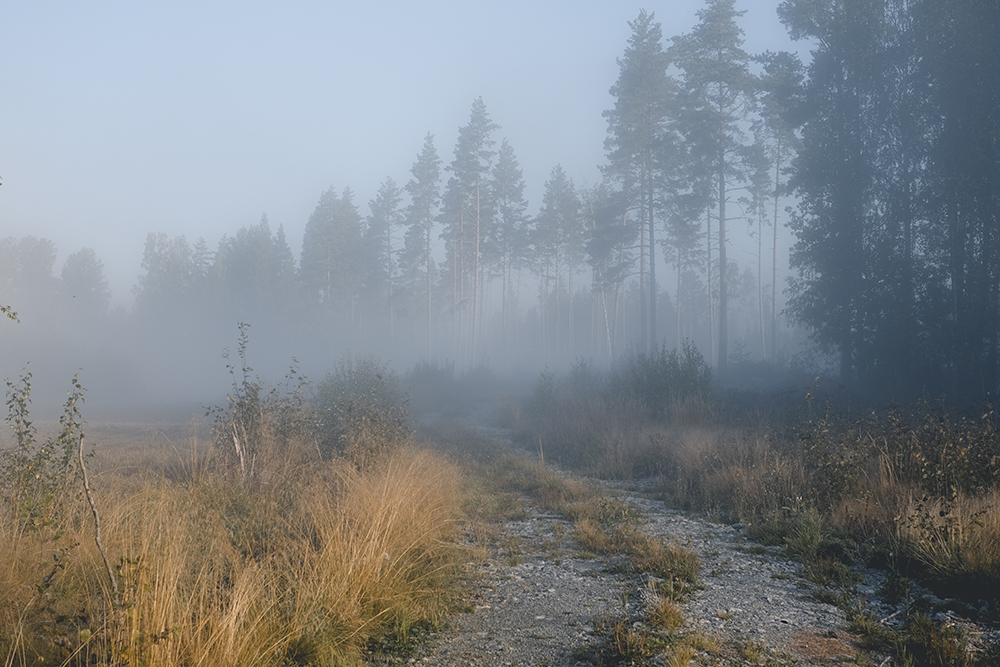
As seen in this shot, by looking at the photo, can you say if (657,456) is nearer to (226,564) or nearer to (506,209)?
(226,564)

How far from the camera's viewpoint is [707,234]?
109 ft

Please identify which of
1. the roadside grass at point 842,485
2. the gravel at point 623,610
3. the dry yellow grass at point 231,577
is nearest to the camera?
the dry yellow grass at point 231,577

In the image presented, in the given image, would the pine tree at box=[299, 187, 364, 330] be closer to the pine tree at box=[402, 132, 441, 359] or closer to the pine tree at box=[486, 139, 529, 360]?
the pine tree at box=[402, 132, 441, 359]

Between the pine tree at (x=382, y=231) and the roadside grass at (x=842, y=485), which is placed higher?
the pine tree at (x=382, y=231)

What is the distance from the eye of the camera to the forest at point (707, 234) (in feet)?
48.7

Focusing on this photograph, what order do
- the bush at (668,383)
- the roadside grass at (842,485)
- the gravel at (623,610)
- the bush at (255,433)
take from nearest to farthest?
the gravel at (623,610) → the roadside grass at (842,485) → the bush at (255,433) → the bush at (668,383)

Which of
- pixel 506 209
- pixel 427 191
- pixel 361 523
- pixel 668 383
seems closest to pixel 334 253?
pixel 427 191

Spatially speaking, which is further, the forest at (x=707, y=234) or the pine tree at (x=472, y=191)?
the pine tree at (x=472, y=191)

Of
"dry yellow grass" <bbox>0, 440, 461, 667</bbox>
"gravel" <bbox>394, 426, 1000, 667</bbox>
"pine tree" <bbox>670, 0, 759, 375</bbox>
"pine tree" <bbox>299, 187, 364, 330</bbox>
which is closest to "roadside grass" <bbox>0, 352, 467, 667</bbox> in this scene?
"dry yellow grass" <bbox>0, 440, 461, 667</bbox>

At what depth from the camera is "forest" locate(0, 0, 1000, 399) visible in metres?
14.8

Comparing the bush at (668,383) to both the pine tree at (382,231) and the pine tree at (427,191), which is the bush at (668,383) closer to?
the pine tree at (427,191)

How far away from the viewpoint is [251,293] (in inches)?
2173

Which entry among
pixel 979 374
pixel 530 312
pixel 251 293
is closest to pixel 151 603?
pixel 979 374

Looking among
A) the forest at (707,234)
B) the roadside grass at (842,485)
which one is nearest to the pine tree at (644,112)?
the forest at (707,234)
